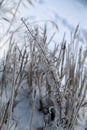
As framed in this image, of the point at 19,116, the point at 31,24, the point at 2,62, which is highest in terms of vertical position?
the point at 31,24

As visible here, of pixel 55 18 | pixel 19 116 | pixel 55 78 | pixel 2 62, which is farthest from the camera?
pixel 55 18

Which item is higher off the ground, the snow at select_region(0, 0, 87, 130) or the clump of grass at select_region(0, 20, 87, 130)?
the snow at select_region(0, 0, 87, 130)

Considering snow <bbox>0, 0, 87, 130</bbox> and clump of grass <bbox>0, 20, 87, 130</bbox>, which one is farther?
snow <bbox>0, 0, 87, 130</bbox>

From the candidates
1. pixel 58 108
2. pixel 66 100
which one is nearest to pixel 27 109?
pixel 66 100

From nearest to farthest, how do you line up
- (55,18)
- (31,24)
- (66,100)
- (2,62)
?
1. (66,100)
2. (2,62)
3. (31,24)
4. (55,18)

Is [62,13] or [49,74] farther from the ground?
[62,13]

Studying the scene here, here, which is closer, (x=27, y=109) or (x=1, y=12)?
(x=27, y=109)

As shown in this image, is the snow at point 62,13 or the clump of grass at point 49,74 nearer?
the clump of grass at point 49,74

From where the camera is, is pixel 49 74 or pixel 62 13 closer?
pixel 49 74

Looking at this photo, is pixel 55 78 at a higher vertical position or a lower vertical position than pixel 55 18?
lower

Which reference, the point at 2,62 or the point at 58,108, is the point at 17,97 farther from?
the point at 58,108

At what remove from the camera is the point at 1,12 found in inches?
82.4

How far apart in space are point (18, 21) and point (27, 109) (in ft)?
2.00

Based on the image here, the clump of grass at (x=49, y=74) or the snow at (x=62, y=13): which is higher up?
the snow at (x=62, y=13)
